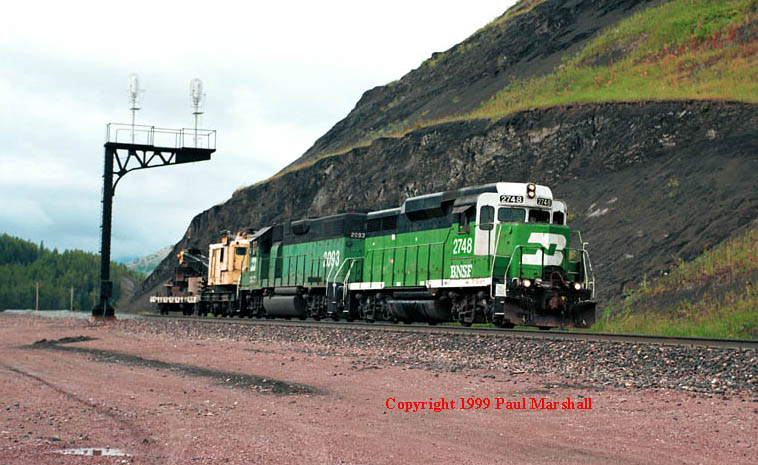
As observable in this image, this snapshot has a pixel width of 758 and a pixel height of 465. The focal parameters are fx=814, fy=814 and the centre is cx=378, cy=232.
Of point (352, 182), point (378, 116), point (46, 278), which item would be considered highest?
point (378, 116)

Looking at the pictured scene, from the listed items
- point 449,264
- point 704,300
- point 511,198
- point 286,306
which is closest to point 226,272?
point 286,306

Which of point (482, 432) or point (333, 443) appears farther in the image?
point (482, 432)

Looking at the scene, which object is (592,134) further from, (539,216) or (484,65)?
(484,65)

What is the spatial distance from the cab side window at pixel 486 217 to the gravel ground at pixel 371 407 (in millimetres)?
4327

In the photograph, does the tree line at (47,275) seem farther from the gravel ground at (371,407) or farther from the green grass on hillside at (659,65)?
the gravel ground at (371,407)

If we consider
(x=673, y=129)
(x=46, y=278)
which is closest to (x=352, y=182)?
(x=673, y=129)

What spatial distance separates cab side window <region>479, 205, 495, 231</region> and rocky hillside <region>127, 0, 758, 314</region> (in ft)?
24.7

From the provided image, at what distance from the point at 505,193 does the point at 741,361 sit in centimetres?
989

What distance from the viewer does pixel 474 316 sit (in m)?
22.7

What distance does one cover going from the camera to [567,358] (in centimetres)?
1538

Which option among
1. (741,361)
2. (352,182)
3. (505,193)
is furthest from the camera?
(352,182)

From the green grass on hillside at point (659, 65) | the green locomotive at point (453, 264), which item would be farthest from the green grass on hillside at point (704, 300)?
the green grass on hillside at point (659, 65)

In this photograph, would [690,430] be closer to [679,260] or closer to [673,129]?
[679,260]

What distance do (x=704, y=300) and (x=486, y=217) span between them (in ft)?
22.9
